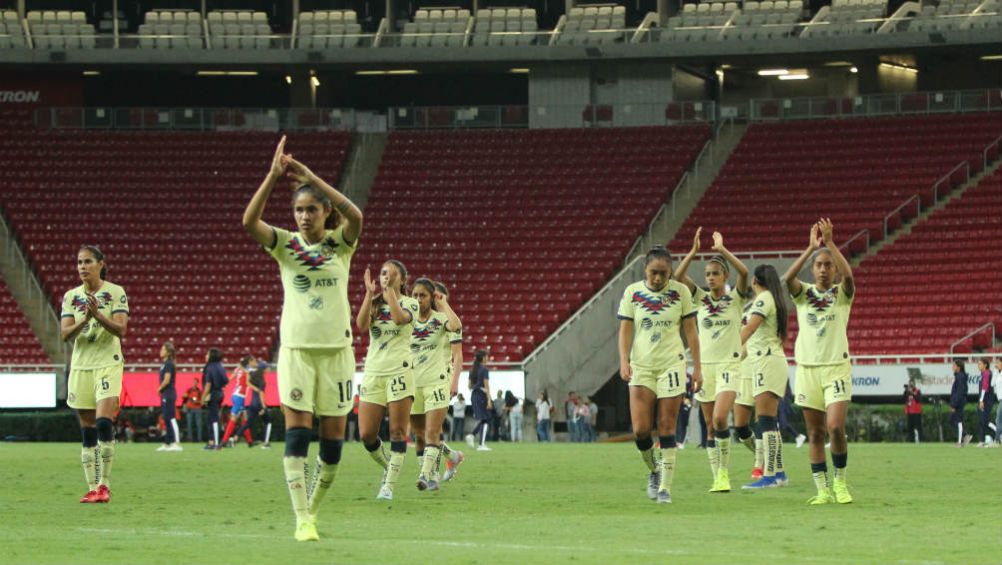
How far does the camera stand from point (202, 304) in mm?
49000

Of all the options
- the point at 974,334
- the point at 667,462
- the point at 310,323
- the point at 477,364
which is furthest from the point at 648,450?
the point at 974,334

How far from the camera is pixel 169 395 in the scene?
1355 inches

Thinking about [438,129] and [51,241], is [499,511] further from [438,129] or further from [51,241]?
[438,129]

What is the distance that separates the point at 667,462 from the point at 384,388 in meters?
3.12

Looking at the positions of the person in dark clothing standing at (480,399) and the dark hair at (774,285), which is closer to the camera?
the dark hair at (774,285)

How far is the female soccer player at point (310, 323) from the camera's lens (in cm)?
1216

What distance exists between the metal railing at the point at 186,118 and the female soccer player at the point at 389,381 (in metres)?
39.8

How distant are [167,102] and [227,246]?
457 inches

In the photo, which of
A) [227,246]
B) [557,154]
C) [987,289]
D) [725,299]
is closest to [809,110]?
[557,154]

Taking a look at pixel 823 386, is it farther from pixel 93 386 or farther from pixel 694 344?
pixel 93 386

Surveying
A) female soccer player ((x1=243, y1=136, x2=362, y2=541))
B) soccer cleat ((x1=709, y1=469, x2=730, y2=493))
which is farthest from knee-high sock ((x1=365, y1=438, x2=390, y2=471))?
female soccer player ((x1=243, y1=136, x2=362, y2=541))

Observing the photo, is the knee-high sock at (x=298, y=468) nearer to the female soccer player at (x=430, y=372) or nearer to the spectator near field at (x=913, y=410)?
the female soccer player at (x=430, y=372)

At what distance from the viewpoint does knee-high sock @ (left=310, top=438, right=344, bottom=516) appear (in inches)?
496

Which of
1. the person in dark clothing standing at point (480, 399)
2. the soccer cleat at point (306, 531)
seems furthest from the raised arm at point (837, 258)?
the person in dark clothing standing at point (480, 399)
